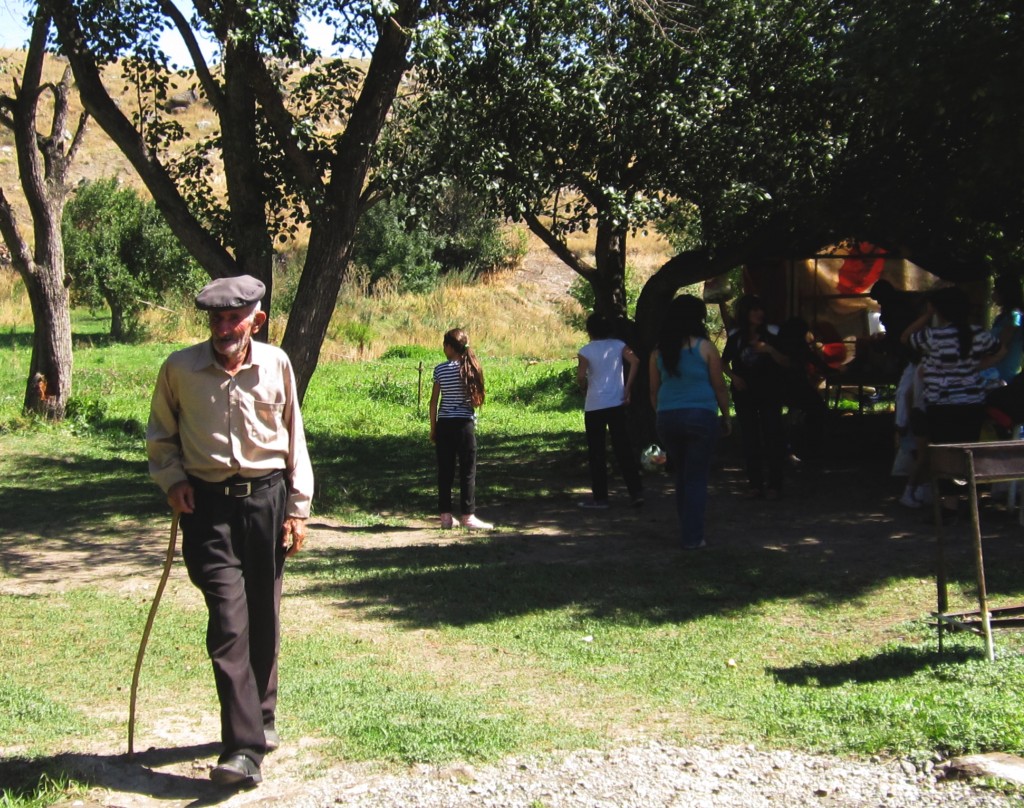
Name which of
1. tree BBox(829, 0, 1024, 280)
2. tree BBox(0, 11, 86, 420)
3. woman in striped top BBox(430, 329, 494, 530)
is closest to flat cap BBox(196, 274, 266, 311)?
woman in striped top BBox(430, 329, 494, 530)

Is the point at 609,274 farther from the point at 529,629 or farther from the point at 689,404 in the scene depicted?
the point at 529,629

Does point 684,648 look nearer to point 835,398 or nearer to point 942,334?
point 942,334

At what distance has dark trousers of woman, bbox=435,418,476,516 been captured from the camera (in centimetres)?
1000

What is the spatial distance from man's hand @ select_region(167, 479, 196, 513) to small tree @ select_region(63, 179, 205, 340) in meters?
25.1

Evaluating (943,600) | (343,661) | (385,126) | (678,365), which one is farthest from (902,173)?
(343,661)

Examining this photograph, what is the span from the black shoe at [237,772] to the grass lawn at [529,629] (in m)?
0.34

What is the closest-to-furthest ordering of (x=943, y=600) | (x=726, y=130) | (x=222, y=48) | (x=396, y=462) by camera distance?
(x=943, y=600)
(x=222, y=48)
(x=726, y=130)
(x=396, y=462)

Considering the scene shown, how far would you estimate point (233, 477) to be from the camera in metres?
4.68

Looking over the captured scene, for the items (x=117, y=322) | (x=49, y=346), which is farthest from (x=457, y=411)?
(x=117, y=322)

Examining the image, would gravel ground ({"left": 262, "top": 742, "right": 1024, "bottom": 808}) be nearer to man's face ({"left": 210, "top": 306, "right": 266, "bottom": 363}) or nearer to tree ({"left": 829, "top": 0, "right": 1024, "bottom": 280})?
man's face ({"left": 210, "top": 306, "right": 266, "bottom": 363})

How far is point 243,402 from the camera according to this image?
4699 millimetres

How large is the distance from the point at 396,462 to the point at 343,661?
820 cm

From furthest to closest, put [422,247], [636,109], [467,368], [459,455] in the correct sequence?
[422,247] < [636,109] < [459,455] < [467,368]

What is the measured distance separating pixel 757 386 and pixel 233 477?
6.71 metres
